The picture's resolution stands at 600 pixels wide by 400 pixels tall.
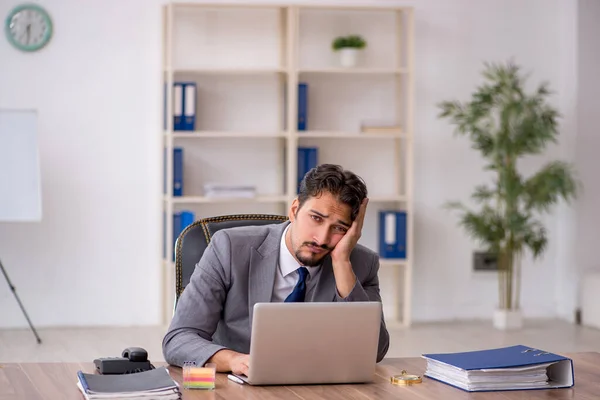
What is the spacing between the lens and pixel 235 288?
2441mm

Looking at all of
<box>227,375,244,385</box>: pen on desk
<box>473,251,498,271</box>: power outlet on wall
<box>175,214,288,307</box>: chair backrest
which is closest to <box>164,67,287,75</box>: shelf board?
<box>473,251,498,271</box>: power outlet on wall

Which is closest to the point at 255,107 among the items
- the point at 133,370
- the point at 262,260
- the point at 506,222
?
the point at 506,222

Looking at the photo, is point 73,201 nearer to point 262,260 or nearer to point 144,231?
point 144,231

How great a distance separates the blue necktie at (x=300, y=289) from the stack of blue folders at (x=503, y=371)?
43 centimetres

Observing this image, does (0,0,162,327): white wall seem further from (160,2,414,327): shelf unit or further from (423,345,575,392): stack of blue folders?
(423,345,575,392): stack of blue folders

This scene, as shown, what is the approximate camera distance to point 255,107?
6.36 m

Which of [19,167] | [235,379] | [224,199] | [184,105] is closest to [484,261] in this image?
[224,199]

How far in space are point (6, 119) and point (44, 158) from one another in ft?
1.90

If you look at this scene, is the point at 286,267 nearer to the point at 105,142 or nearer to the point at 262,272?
the point at 262,272

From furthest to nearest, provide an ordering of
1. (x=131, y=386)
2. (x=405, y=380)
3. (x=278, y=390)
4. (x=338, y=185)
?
1. (x=338, y=185)
2. (x=405, y=380)
3. (x=278, y=390)
4. (x=131, y=386)

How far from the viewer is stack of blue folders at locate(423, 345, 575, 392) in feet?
6.54

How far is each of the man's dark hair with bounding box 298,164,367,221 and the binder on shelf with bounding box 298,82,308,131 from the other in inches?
148

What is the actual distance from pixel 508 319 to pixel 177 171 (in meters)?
2.41

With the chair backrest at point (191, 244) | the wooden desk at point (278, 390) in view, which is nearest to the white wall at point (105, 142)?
the chair backrest at point (191, 244)
